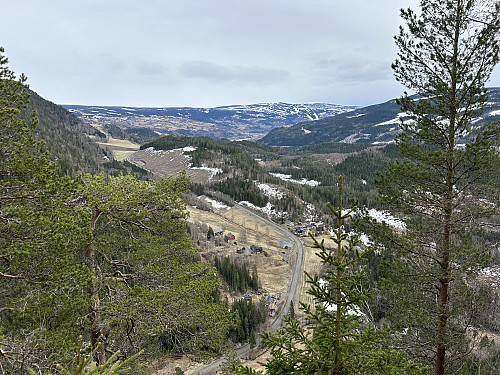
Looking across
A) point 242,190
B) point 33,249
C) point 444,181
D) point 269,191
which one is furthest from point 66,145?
point 444,181

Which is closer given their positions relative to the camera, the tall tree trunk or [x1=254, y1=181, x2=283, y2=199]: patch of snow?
the tall tree trunk

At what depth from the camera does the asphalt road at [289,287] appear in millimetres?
42397

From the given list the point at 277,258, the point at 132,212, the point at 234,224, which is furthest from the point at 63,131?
the point at 132,212

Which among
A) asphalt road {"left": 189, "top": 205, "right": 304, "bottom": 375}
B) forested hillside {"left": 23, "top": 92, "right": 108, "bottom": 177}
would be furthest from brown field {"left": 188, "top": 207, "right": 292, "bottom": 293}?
forested hillside {"left": 23, "top": 92, "right": 108, "bottom": 177}

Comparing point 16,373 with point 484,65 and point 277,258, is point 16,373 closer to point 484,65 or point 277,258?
point 484,65

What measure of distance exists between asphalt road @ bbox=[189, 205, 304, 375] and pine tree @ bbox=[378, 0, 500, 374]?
31.2 feet

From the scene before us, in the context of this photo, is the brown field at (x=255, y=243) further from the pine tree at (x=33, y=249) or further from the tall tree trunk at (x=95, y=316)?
the pine tree at (x=33, y=249)

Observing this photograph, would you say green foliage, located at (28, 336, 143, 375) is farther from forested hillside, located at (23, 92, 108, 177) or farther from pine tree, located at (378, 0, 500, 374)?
forested hillside, located at (23, 92, 108, 177)

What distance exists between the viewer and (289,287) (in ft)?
205

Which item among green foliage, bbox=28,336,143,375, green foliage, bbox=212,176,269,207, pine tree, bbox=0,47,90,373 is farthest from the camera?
green foliage, bbox=212,176,269,207

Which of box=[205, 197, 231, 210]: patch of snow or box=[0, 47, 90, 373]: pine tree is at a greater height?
box=[0, 47, 90, 373]: pine tree

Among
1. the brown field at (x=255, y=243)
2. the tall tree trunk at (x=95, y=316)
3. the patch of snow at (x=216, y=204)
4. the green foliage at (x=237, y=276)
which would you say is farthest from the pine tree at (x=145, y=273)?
the patch of snow at (x=216, y=204)

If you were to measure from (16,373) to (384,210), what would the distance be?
550 inches

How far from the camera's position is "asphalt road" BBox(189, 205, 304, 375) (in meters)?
42.4
